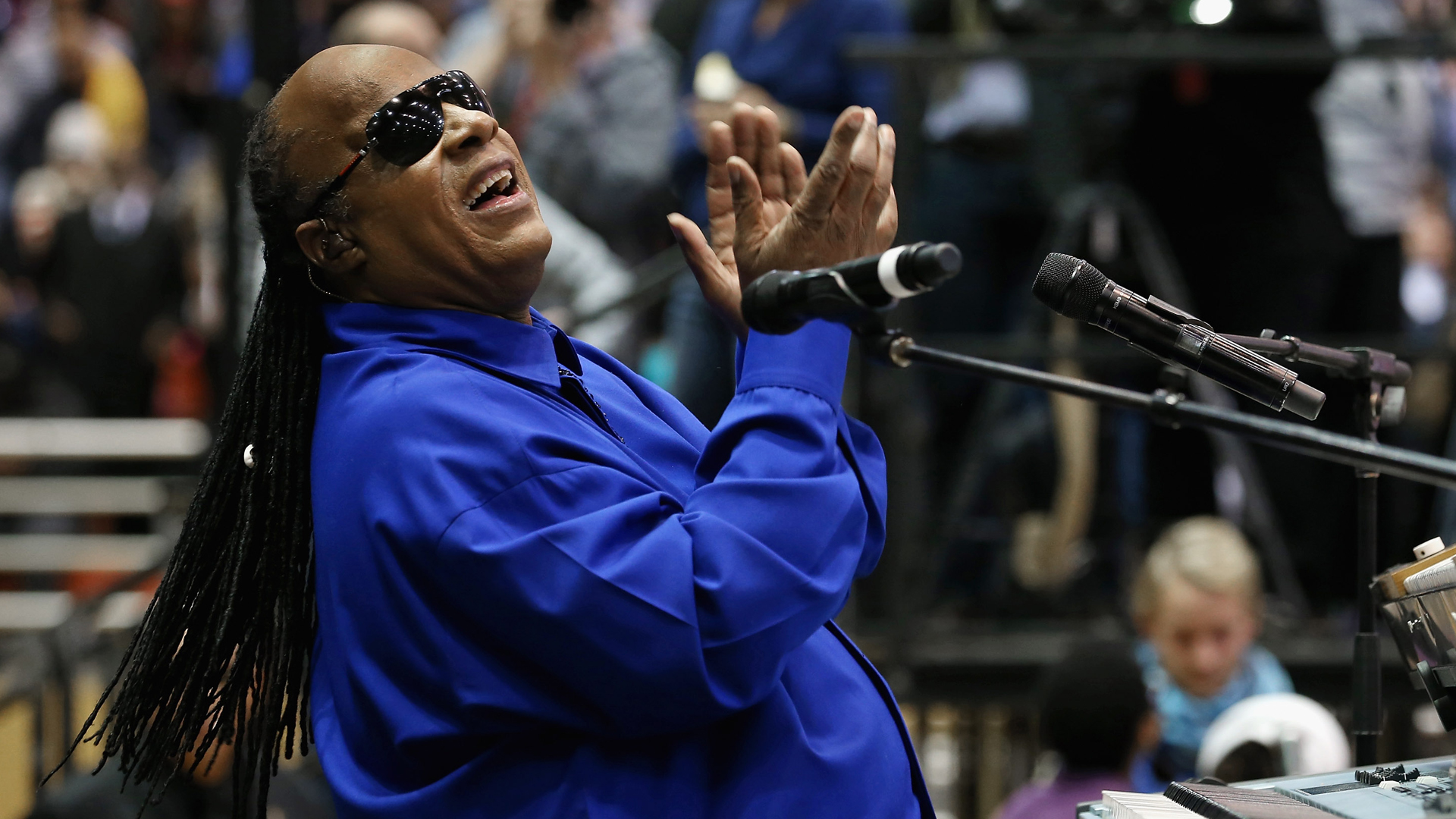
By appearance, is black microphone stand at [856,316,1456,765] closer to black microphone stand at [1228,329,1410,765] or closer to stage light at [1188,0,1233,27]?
black microphone stand at [1228,329,1410,765]

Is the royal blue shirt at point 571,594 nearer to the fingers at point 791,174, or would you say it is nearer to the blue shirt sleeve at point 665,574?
the blue shirt sleeve at point 665,574

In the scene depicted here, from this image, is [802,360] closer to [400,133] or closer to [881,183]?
[881,183]

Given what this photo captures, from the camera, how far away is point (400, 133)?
1897 millimetres

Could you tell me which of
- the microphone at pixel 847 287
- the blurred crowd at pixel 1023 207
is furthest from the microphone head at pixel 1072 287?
the blurred crowd at pixel 1023 207

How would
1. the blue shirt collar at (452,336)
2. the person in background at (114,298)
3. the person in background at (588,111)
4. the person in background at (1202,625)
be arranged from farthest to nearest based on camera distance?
the person in background at (114,298) → the person in background at (588,111) → the person in background at (1202,625) → the blue shirt collar at (452,336)

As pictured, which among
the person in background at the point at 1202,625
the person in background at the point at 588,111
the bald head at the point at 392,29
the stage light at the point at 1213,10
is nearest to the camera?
the stage light at the point at 1213,10

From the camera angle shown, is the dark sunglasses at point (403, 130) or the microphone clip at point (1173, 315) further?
the dark sunglasses at point (403, 130)

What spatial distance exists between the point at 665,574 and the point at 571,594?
0.10 meters

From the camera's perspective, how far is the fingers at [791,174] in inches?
76.8

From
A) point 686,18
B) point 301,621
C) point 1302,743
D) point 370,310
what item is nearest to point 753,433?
point 370,310

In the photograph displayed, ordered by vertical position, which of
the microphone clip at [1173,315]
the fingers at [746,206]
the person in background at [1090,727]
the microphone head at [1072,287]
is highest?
the fingers at [746,206]

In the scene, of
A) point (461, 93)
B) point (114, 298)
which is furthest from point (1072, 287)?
point (114, 298)

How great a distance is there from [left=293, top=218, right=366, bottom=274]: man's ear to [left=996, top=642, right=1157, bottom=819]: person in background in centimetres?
204

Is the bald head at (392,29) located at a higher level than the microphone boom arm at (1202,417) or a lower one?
higher
